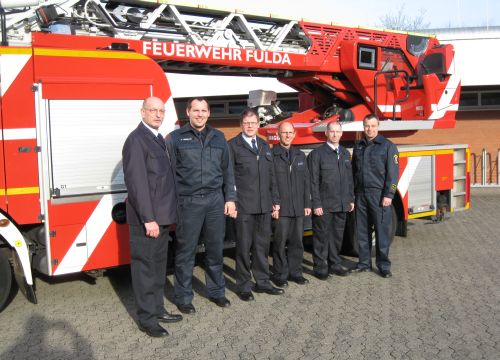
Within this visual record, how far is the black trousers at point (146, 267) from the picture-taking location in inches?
176

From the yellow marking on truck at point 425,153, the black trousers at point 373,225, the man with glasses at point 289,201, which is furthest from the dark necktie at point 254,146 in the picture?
the yellow marking on truck at point 425,153

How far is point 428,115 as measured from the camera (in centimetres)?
830

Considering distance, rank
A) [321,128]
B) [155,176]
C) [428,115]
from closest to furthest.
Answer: [155,176], [321,128], [428,115]

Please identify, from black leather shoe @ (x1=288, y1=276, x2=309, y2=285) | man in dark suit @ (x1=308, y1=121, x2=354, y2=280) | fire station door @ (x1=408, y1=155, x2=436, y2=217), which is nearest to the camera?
black leather shoe @ (x1=288, y1=276, x2=309, y2=285)

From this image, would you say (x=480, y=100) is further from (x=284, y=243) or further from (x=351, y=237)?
(x=284, y=243)

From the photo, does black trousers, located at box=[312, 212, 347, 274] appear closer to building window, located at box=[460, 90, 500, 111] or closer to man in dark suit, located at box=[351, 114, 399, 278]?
man in dark suit, located at box=[351, 114, 399, 278]

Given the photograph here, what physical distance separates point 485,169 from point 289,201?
39.1 ft

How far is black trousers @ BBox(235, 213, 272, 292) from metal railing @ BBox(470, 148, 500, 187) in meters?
11.9

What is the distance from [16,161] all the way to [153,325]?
189 centimetres

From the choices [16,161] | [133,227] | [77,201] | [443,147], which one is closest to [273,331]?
[133,227]

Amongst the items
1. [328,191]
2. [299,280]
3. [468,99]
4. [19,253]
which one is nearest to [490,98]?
[468,99]

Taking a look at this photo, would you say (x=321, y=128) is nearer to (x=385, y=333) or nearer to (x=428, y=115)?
(x=428, y=115)

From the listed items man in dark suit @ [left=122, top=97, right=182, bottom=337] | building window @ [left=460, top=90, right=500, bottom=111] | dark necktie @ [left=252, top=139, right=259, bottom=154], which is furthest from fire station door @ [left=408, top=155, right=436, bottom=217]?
building window @ [left=460, top=90, right=500, bottom=111]

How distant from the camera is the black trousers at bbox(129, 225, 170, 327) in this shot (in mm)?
4477
